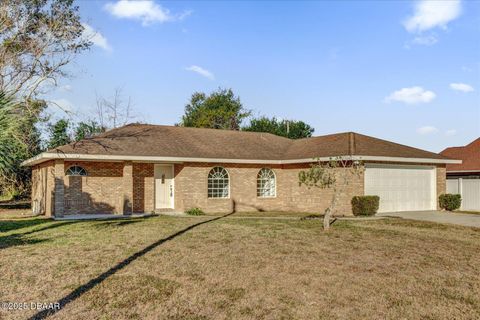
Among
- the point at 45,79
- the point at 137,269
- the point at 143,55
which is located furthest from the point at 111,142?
the point at 137,269

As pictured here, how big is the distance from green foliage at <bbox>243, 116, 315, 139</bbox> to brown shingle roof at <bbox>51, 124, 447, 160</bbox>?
1714 cm

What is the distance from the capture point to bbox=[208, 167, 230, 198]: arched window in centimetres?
2166

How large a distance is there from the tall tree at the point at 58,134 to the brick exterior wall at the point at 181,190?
32.0 feet

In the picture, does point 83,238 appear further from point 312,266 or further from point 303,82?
point 303,82

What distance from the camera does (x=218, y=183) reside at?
862 inches

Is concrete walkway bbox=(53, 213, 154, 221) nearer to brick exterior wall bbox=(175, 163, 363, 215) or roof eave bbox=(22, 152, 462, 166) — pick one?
brick exterior wall bbox=(175, 163, 363, 215)

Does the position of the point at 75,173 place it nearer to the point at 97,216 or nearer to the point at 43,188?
the point at 97,216

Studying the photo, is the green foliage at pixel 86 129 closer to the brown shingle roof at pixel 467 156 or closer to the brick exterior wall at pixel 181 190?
the brick exterior wall at pixel 181 190

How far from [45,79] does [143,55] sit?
7.12m

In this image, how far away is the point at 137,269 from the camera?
8.41 metres

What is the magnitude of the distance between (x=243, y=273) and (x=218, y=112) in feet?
148

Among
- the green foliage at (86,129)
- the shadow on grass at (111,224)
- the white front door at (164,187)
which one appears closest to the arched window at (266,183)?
the white front door at (164,187)

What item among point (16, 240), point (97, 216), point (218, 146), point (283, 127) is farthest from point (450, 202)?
point (283, 127)

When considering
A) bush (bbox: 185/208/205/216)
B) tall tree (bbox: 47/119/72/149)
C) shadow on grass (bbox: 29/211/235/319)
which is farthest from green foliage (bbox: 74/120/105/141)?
shadow on grass (bbox: 29/211/235/319)
